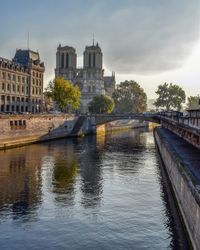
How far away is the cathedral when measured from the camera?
176000mm

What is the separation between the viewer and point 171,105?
618ft

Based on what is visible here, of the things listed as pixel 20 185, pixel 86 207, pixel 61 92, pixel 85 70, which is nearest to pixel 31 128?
pixel 61 92

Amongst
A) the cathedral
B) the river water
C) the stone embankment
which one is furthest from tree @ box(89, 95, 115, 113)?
the river water

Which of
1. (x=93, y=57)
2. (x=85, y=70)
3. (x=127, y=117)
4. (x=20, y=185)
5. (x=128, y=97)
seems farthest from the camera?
(x=85, y=70)

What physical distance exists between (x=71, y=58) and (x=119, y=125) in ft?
171

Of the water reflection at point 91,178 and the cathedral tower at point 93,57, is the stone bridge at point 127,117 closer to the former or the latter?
the water reflection at point 91,178

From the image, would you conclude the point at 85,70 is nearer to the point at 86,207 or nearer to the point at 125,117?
the point at 125,117

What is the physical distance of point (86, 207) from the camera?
30562mm

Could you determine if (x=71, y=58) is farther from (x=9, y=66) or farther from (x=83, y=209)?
(x=83, y=209)

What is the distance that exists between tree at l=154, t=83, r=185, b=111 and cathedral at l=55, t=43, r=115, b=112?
31.4m

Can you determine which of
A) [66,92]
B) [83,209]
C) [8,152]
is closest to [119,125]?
[66,92]

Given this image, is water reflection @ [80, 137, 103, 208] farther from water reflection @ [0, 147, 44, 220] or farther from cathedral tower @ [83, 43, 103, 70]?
cathedral tower @ [83, 43, 103, 70]

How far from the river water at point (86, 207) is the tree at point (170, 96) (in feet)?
454

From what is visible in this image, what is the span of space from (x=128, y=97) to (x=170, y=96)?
30185mm
